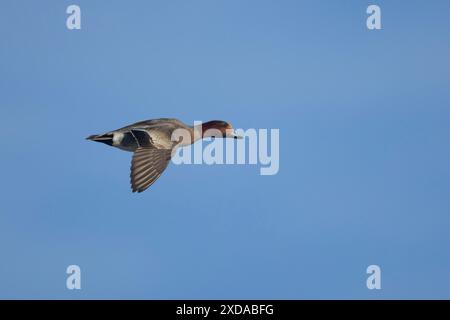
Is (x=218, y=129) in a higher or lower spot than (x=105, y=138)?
higher

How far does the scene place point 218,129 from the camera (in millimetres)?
15586

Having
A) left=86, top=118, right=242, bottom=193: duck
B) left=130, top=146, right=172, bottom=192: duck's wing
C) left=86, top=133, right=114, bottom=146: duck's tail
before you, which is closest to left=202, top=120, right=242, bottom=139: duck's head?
left=86, top=118, right=242, bottom=193: duck

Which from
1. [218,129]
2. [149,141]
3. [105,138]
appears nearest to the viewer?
[149,141]

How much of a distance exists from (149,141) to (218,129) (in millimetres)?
1453

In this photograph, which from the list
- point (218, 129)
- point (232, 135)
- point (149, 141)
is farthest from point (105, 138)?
point (232, 135)

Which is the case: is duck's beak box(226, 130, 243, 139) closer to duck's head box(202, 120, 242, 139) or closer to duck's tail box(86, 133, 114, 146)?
duck's head box(202, 120, 242, 139)

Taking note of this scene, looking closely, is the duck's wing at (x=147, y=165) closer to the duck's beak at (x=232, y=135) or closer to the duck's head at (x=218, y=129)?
the duck's head at (x=218, y=129)

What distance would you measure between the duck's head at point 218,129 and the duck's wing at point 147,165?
4.00 feet

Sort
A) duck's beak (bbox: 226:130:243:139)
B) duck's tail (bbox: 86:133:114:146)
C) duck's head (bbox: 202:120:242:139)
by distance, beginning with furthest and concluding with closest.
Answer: duck's beak (bbox: 226:130:243:139) → duck's head (bbox: 202:120:242:139) → duck's tail (bbox: 86:133:114:146)

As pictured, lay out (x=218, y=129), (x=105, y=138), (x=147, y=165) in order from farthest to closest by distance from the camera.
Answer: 1. (x=218, y=129)
2. (x=105, y=138)
3. (x=147, y=165)

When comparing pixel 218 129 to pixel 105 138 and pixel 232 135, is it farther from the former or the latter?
pixel 105 138

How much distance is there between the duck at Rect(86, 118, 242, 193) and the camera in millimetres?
13961

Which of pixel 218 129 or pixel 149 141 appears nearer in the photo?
pixel 149 141
